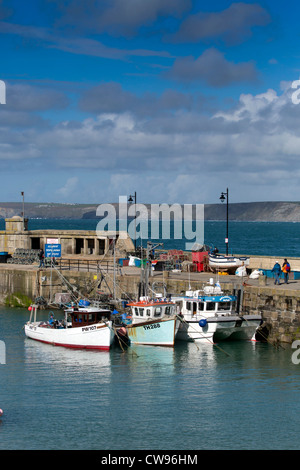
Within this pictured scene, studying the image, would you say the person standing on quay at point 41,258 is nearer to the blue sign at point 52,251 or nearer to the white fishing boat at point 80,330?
the blue sign at point 52,251

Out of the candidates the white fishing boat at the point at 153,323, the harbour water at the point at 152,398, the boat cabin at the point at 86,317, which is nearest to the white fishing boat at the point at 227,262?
the harbour water at the point at 152,398

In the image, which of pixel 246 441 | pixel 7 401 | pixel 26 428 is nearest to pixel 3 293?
pixel 7 401

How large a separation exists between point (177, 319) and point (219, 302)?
2.79 meters

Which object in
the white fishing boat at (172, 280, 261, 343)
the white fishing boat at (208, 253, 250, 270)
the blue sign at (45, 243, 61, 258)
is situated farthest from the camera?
the blue sign at (45, 243, 61, 258)

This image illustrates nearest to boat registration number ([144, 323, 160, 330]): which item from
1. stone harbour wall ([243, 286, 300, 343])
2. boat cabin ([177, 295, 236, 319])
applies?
boat cabin ([177, 295, 236, 319])

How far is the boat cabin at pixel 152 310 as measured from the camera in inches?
1388

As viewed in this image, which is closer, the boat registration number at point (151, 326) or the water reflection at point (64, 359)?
the water reflection at point (64, 359)

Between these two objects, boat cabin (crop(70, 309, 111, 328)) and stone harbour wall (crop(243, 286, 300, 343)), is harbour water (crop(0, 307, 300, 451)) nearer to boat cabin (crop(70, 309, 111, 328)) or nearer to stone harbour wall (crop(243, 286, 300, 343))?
stone harbour wall (crop(243, 286, 300, 343))

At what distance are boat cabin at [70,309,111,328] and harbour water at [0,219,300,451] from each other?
1.74 meters

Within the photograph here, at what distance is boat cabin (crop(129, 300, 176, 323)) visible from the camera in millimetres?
35250

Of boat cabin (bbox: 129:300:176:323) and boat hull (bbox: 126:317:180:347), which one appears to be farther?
boat cabin (bbox: 129:300:176:323)

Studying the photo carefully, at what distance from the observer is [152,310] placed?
35.2 m

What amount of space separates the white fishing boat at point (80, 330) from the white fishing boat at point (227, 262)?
12.9 metres

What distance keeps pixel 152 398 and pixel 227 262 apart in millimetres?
21212
